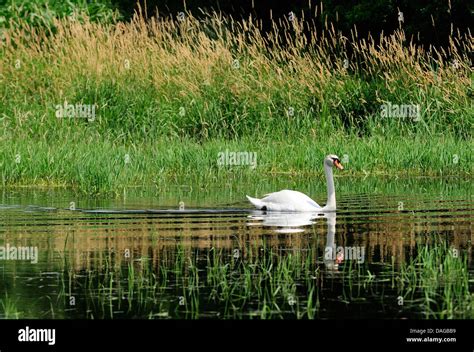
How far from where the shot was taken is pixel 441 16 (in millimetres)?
27344

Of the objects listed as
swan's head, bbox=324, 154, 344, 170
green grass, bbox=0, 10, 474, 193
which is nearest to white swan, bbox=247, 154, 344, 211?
swan's head, bbox=324, 154, 344, 170

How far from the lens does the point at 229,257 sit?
436 inches

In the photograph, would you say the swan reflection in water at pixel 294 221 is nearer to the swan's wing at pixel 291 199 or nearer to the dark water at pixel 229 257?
the dark water at pixel 229 257

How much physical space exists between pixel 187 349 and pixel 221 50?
15.1m

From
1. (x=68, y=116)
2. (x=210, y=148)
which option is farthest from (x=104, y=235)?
(x=68, y=116)

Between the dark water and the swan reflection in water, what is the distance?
0.02 meters

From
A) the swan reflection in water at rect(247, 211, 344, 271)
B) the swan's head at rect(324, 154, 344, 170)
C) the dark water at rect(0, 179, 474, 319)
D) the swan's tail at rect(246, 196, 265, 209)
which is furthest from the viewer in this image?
the swan's head at rect(324, 154, 344, 170)

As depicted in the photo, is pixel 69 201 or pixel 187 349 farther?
pixel 69 201

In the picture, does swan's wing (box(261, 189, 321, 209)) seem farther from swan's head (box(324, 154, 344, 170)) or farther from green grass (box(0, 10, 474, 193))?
green grass (box(0, 10, 474, 193))

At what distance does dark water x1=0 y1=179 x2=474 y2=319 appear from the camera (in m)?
9.09

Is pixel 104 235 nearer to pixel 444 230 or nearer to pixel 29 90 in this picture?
pixel 444 230

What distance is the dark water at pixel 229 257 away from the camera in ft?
29.8

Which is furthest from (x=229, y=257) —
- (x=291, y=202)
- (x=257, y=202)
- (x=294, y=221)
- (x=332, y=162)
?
(x=332, y=162)

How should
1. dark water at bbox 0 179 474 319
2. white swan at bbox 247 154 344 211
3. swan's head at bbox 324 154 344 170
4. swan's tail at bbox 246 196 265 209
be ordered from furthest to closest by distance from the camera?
swan's head at bbox 324 154 344 170, swan's tail at bbox 246 196 265 209, white swan at bbox 247 154 344 211, dark water at bbox 0 179 474 319
